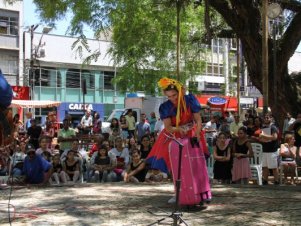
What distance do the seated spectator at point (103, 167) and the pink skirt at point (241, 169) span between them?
2511 mm

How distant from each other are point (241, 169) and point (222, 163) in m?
0.39

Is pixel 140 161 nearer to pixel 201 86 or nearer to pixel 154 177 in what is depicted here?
pixel 154 177

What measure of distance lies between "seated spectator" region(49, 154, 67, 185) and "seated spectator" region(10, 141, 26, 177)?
652mm

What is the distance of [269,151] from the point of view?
11258 millimetres

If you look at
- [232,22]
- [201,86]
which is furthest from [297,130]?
[201,86]

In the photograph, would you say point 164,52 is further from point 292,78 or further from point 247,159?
point 247,159

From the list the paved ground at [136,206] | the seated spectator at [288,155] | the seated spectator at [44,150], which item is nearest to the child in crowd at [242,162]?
the paved ground at [136,206]

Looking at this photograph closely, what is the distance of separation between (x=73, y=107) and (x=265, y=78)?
34.9 metres

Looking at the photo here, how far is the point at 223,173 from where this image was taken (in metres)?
10.4

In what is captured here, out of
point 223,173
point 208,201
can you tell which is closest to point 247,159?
point 223,173

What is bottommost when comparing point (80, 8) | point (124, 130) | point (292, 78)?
point (124, 130)

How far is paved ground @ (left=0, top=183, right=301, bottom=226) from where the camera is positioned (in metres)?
6.08

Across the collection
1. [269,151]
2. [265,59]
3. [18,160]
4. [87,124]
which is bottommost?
[18,160]

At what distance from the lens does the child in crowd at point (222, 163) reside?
10294mm
